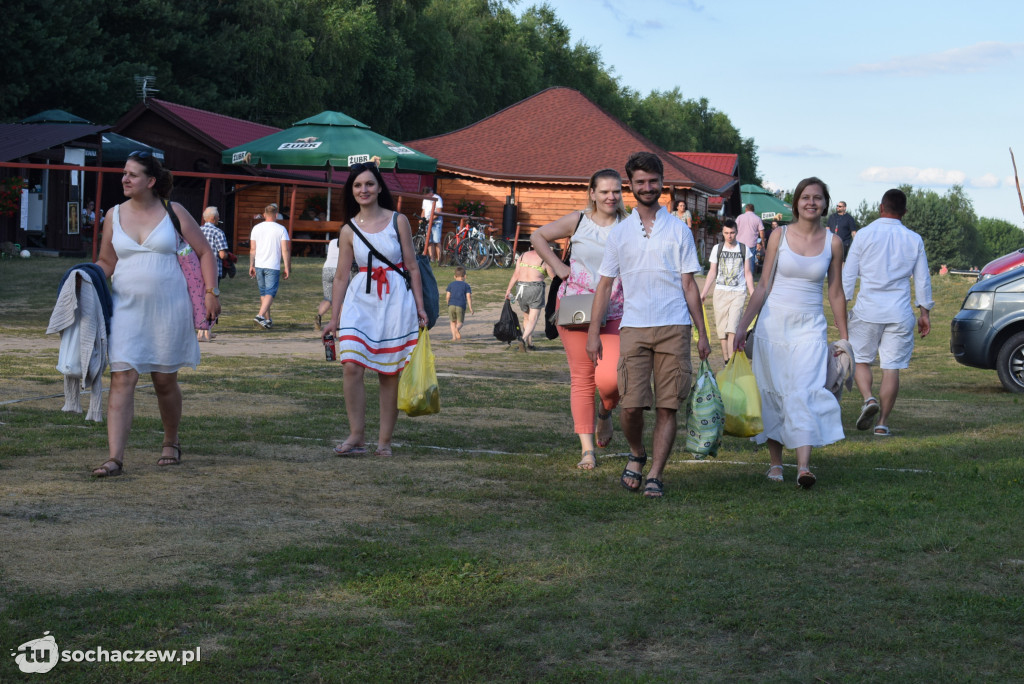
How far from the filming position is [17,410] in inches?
359

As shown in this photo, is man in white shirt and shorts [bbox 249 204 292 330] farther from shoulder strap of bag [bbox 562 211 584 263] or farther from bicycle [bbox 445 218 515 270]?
bicycle [bbox 445 218 515 270]

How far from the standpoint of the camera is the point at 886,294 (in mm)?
9648

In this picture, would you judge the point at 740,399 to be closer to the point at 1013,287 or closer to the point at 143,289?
the point at 143,289

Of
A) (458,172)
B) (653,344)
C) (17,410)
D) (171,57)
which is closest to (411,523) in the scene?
(653,344)

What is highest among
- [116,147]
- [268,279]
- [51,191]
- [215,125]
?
[215,125]

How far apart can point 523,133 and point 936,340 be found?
21.3 meters

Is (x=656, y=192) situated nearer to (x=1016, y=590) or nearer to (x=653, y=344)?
(x=653, y=344)

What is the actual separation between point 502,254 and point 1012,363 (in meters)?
19.3

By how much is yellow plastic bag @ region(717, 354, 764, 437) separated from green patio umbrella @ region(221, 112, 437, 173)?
19457 mm

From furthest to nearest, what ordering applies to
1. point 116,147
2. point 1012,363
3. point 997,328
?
1. point 116,147
2. point 1012,363
3. point 997,328

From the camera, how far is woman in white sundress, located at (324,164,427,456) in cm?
780

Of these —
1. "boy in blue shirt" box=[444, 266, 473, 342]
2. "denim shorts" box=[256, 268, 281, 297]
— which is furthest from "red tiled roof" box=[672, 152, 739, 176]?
"denim shorts" box=[256, 268, 281, 297]

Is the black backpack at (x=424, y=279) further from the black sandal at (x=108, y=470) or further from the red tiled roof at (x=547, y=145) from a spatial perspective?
the red tiled roof at (x=547, y=145)

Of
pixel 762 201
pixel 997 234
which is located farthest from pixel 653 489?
pixel 997 234
